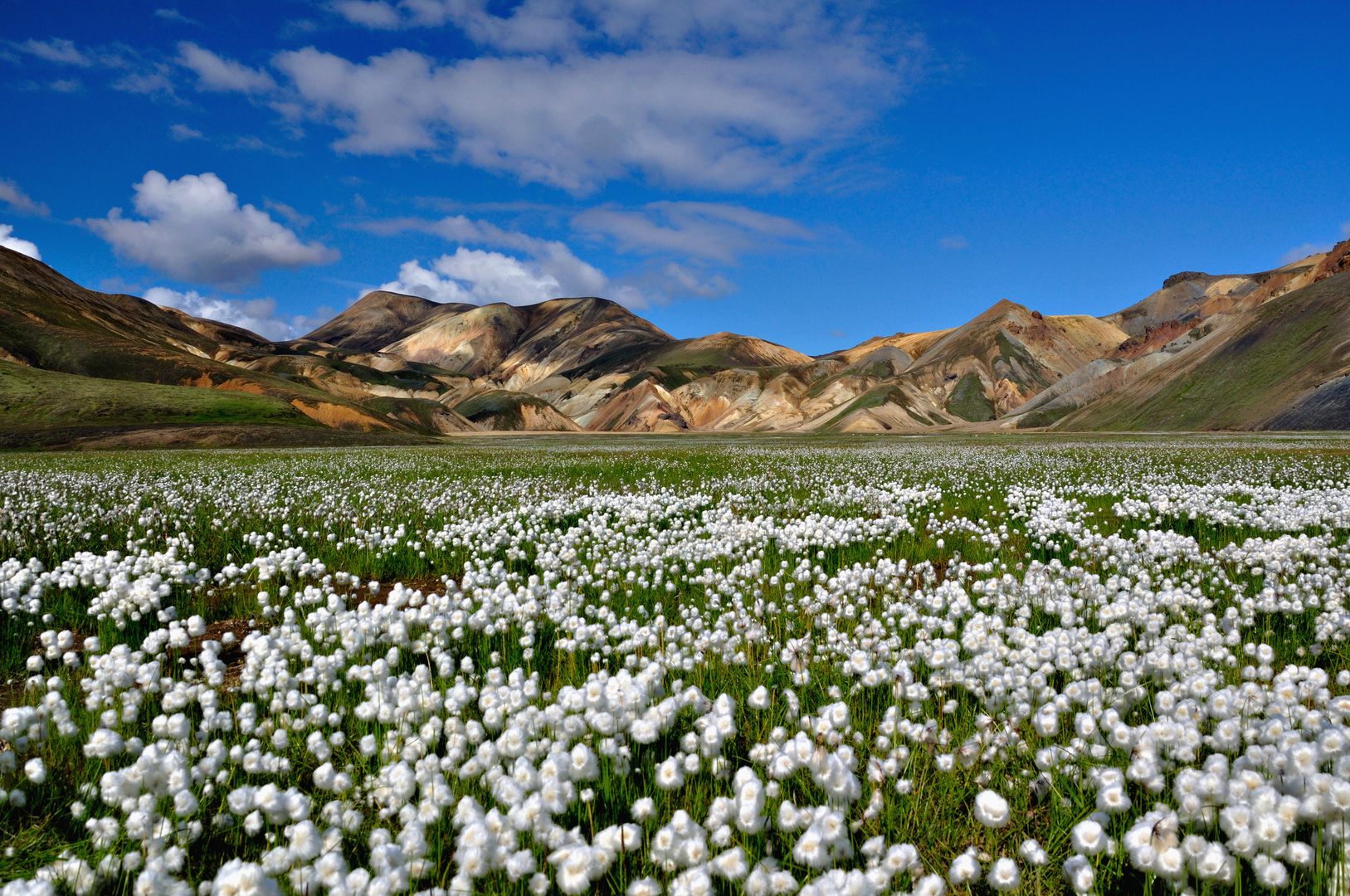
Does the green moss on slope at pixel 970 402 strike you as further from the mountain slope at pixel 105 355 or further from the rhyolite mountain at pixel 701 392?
the mountain slope at pixel 105 355

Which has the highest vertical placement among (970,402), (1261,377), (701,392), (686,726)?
(701,392)

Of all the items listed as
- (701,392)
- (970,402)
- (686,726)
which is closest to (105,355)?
(701,392)

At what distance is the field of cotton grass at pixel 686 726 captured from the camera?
2324 mm

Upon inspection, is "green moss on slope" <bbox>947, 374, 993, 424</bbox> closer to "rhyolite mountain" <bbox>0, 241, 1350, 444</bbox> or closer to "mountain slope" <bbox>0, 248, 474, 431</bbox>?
"rhyolite mountain" <bbox>0, 241, 1350, 444</bbox>

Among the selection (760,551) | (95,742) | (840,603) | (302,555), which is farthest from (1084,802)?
(302,555)

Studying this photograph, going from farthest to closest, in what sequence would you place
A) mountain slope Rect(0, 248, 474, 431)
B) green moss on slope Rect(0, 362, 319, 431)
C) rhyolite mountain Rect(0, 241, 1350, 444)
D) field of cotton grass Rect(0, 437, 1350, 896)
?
mountain slope Rect(0, 248, 474, 431)
rhyolite mountain Rect(0, 241, 1350, 444)
green moss on slope Rect(0, 362, 319, 431)
field of cotton grass Rect(0, 437, 1350, 896)

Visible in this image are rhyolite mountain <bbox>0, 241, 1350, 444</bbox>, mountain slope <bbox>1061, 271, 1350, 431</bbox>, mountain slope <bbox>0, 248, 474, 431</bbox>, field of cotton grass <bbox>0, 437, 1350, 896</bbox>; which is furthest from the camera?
mountain slope <bbox>0, 248, 474, 431</bbox>

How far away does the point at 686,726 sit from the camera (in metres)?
3.62

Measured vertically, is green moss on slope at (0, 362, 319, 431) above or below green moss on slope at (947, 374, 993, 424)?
below

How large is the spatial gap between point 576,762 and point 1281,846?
2.49 metres

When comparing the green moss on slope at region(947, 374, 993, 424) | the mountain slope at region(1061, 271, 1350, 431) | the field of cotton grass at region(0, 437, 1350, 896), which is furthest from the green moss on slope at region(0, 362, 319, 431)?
the green moss on slope at region(947, 374, 993, 424)

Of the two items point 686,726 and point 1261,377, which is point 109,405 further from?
point 1261,377

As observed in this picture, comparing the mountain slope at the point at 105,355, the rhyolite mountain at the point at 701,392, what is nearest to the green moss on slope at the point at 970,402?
the rhyolite mountain at the point at 701,392

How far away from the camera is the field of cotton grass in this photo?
2.32 m
